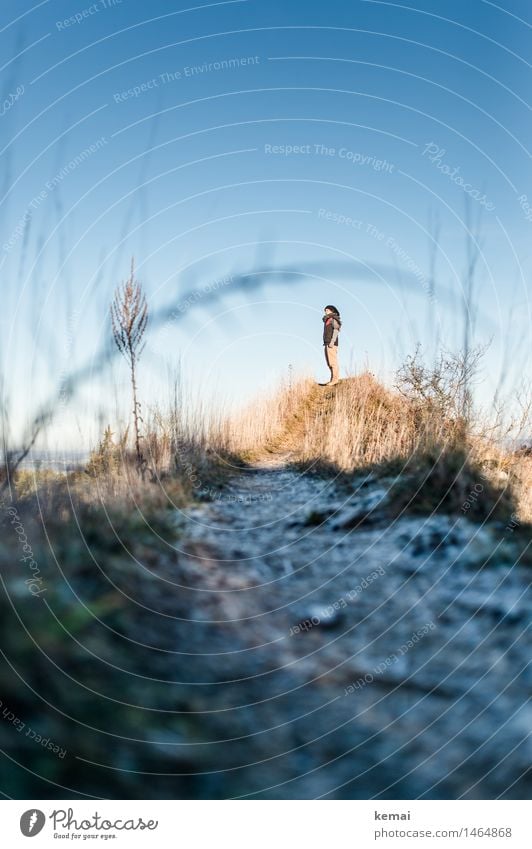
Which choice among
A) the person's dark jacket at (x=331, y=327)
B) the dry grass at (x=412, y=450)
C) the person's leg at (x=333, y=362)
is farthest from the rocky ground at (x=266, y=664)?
the person's dark jacket at (x=331, y=327)

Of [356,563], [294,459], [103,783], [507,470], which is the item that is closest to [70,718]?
[103,783]

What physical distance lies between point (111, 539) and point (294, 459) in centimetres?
521

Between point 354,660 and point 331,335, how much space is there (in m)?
10.7

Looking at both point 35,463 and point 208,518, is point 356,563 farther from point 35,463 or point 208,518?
point 35,463

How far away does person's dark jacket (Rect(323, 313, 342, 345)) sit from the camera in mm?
13664

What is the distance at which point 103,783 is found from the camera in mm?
2402

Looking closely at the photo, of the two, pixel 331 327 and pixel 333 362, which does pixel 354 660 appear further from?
pixel 331 327

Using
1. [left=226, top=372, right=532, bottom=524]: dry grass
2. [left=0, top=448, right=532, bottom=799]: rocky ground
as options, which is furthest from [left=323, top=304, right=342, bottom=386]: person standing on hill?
[left=0, top=448, right=532, bottom=799]: rocky ground
